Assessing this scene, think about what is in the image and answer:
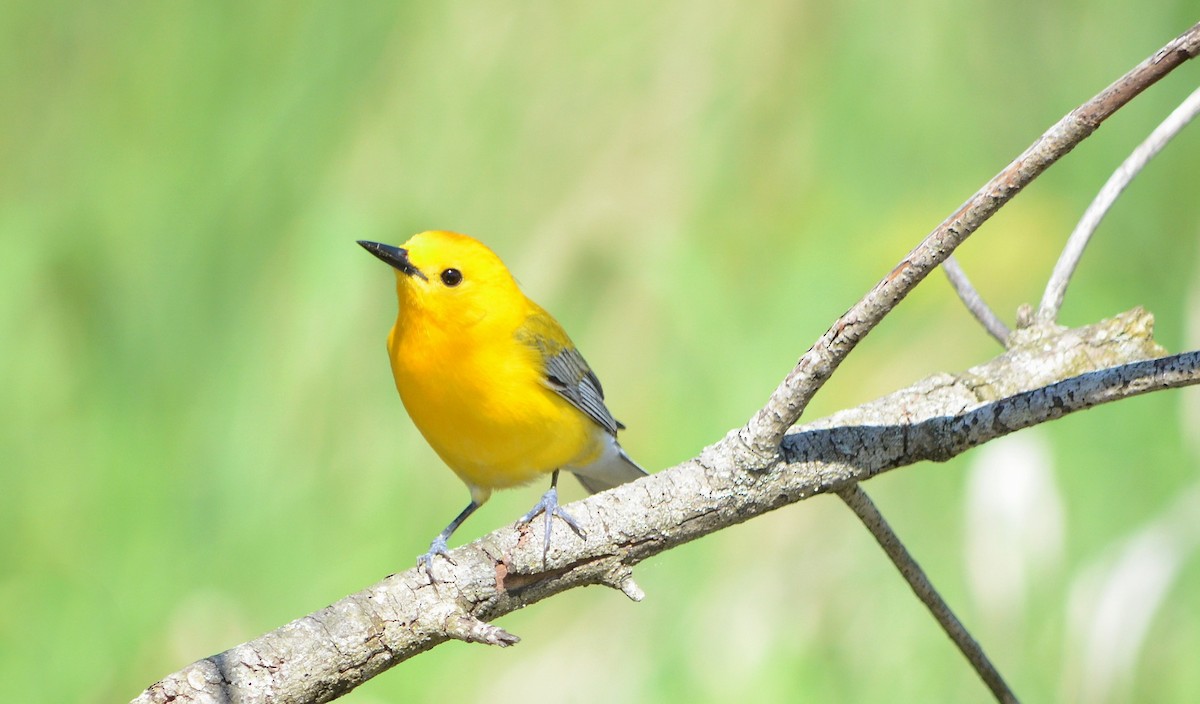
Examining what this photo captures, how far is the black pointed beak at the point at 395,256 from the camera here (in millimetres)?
3289

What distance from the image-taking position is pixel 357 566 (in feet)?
14.5

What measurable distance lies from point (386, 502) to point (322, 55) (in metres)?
2.01

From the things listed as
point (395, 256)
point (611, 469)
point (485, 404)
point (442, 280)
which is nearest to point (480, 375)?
point (485, 404)

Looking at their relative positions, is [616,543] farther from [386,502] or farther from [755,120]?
[755,120]

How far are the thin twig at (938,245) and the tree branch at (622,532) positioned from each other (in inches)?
4.6

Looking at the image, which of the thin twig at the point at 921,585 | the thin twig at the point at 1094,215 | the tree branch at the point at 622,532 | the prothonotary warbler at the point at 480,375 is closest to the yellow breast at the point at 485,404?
the prothonotary warbler at the point at 480,375

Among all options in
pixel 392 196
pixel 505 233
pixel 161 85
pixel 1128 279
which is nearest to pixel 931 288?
pixel 1128 279

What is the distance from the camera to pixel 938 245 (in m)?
1.84

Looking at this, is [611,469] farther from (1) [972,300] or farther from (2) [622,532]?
(2) [622,532]

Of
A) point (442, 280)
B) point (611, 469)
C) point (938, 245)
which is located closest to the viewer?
point (938, 245)

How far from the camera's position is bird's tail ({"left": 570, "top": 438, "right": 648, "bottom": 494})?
3.77 meters

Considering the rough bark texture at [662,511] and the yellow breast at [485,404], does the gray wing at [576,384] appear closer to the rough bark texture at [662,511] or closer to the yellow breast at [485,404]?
the yellow breast at [485,404]

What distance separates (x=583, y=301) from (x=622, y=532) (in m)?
2.63

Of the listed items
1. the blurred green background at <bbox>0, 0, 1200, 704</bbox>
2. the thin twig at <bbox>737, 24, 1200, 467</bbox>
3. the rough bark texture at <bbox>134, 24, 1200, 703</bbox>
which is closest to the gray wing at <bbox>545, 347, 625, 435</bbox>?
the blurred green background at <bbox>0, 0, 1200, 704</bbox>
